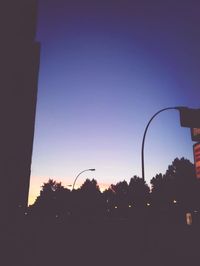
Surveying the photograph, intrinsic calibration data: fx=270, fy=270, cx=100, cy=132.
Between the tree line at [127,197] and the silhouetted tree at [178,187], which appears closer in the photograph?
the tree line at [127,197]

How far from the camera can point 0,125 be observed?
47.1 feet

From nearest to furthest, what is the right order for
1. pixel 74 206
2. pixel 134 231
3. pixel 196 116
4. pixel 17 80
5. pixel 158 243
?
1. pixel 196 116
2. pixel 17 80
3. pixel 158 243
4. pixel 134 231
5. pixel 74 206

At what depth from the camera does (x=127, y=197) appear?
12300 cm

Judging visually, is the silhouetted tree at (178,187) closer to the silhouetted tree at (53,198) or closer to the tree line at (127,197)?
the tree line at (127,197)

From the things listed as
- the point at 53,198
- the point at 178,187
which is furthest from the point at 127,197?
the point at 178,187

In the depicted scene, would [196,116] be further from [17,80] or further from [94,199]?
Answer: [94,199]

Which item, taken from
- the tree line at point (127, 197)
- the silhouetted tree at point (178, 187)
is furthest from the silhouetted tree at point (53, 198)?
the silhouetted tree at point (178, 187)

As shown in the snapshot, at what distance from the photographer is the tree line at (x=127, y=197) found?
242 feet

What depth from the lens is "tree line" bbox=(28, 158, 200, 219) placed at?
242 ft

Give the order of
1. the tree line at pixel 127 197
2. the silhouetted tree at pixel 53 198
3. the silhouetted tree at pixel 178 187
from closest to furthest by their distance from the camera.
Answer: the tree line at pixel 127 197 < the silhouetted tree at pixel 178 187 < the silhouetted tree at pixel 53 198

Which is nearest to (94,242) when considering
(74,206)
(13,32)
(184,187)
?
(13,32)

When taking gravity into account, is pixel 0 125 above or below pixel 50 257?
above

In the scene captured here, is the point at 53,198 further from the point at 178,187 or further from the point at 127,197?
the point at 178,187

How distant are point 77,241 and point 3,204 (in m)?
6.92
